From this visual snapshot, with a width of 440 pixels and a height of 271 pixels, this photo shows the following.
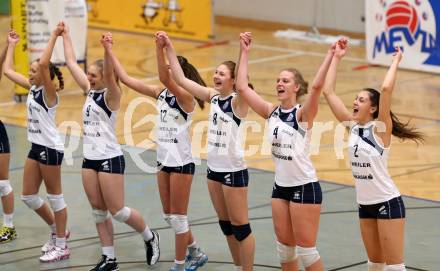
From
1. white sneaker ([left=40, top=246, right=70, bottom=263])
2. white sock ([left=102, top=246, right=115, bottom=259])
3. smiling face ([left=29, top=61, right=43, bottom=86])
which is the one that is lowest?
white sneaker ([left=40, top=246, right=70, bottom=263])

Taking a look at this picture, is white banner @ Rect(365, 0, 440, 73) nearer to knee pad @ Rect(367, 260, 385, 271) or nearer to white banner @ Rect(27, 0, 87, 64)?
white banner @ Rect(27, 0, 87, 64)

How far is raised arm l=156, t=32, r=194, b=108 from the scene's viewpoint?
28.9ft

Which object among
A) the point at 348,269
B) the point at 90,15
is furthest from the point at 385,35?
the point at 348,269

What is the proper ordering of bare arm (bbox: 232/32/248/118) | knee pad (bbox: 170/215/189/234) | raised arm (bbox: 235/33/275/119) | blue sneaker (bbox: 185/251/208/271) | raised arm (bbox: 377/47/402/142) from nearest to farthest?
raised arm (bbox: 377/47/402/142), raised arm (bbox: 235/33/275/119), bare arm (bbox: 232/32/248/118), knee pad (bbox: 170/215/189/234), blue sneaker (bbox: 185/251/208/271)

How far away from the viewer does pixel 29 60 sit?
16.4 meters

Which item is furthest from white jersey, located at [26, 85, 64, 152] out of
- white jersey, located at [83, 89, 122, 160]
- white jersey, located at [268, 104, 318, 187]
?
white jersey, located at [268, 104, 318, 187]

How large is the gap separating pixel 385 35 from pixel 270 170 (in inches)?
249

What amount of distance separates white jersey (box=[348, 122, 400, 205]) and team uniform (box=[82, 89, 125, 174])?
2.29m

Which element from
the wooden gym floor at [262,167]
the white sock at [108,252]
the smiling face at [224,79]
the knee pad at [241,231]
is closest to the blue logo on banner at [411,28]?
the wooden gym floor at [262,167]

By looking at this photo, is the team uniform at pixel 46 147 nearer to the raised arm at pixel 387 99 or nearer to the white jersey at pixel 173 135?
the white jersey at pixel 173 135

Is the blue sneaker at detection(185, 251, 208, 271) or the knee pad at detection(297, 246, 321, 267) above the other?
the knee pad at detection(297, 246, 321, 267)

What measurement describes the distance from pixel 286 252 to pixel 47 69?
116 inches

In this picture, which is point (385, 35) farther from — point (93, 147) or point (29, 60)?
point (93, 147)

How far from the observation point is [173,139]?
898 centimetres
